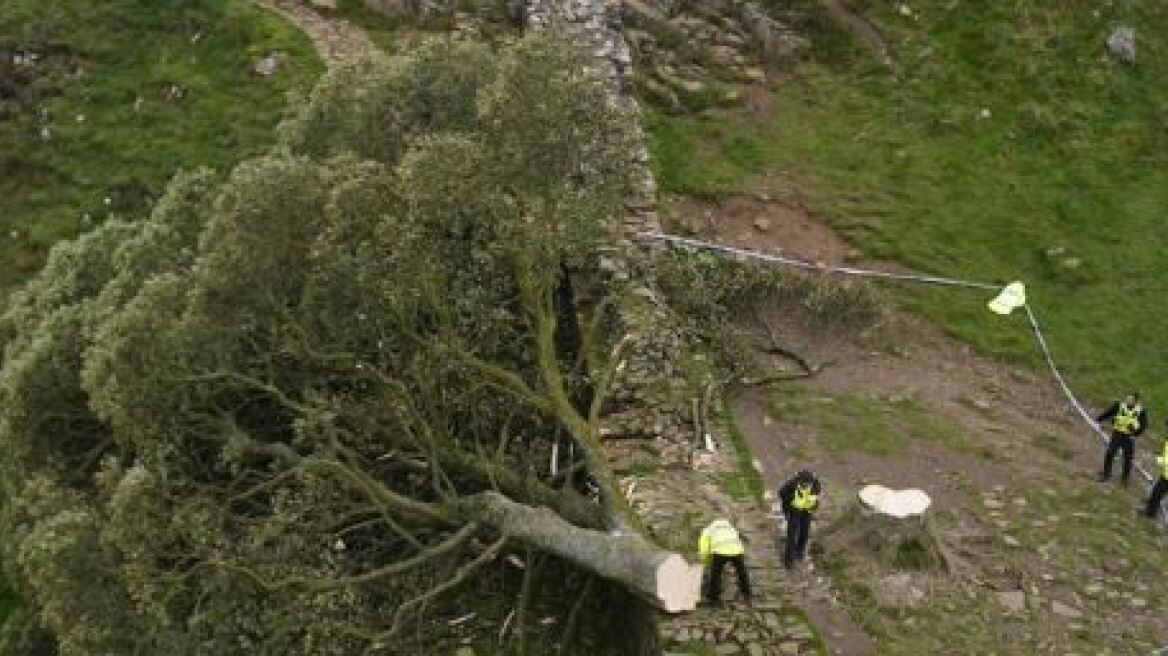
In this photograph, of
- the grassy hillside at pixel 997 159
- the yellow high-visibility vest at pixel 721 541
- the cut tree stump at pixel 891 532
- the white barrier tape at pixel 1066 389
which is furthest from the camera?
the grassy hillside at pixel 997 159

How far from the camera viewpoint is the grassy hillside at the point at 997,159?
2844 cm

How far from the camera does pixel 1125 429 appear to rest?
74.6ft

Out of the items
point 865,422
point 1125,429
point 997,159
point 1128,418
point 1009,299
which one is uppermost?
point 997,159

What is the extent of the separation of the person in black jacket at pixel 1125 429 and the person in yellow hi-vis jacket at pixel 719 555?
7757 mm

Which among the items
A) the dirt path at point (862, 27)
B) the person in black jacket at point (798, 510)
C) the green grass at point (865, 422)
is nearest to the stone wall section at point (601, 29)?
the dirt path at point (862, 27)

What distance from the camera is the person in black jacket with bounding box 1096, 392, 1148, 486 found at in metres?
22.6

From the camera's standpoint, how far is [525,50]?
20.6 m

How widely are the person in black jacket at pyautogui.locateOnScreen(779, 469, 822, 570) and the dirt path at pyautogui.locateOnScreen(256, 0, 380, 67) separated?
18682 mm

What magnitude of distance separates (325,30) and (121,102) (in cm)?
553

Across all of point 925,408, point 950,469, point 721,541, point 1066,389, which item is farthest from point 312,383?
point 1066,389

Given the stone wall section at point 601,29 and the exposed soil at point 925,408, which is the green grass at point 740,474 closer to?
the exposed soil at point 925,408

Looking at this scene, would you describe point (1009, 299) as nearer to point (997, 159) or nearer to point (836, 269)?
point (836, 269)

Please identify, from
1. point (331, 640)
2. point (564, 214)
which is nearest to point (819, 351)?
point (564, 214)

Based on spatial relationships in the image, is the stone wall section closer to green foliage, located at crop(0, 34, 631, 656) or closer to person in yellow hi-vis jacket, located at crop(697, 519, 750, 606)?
green foliage, located at crop(0, 34, 631, 656)
